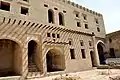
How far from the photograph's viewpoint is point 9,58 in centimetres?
1430

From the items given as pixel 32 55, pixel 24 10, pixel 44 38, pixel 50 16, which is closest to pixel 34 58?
pixel 32 55

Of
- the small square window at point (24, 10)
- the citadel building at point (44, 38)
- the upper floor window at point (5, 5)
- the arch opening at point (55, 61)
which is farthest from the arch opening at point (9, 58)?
the arch opening at point (55, 61)

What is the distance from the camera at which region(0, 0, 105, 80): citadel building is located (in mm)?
13125

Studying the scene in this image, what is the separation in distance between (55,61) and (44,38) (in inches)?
171

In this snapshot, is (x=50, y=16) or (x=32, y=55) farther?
(x=50, y=16)

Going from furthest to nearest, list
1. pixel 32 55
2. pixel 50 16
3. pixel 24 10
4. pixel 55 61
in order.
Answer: pixel 50 16, pixel 55 61, pixel 32 55, pixel 24 10

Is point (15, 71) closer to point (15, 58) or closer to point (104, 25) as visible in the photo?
point (15, 58)

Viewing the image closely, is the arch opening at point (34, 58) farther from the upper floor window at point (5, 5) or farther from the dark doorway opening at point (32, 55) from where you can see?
the upper floor window at point (5, 5)

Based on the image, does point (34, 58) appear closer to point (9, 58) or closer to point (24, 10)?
point (9, 58)

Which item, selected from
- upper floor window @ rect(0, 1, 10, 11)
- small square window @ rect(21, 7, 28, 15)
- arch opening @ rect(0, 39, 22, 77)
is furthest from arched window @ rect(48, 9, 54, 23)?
arch opening @ rect(0, 39, 22, 77)

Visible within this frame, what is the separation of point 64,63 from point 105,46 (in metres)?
12.7

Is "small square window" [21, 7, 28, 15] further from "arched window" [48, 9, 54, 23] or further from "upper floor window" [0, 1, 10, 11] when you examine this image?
"arched window" [48, 9, 54, 23]

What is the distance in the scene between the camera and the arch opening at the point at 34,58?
14.3 meters

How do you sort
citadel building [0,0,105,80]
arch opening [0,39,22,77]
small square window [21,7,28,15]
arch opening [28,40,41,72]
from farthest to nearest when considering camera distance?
small square window [21,7,28,15], arch opening [28,40,41,72], arch opening [0,39,22,77], citadel building [0,0,105,80]
